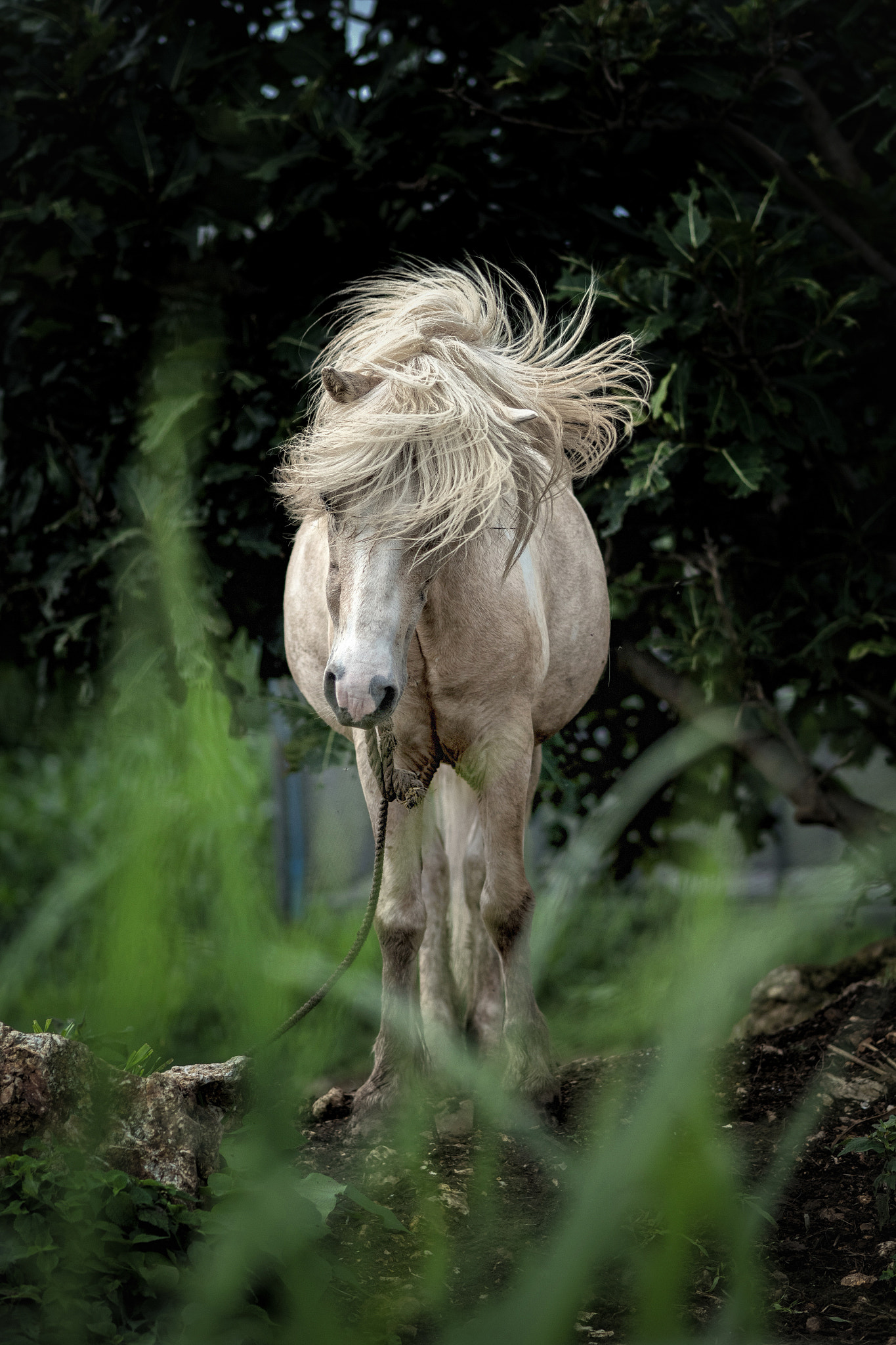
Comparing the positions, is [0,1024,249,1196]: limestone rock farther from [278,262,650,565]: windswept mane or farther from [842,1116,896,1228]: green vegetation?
[842,1116,896,1228]: green vegetation

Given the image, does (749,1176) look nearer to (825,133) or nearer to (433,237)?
(433,237)

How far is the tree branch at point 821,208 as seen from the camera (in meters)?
3.59

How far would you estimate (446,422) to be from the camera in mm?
2133

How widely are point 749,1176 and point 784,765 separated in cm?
192

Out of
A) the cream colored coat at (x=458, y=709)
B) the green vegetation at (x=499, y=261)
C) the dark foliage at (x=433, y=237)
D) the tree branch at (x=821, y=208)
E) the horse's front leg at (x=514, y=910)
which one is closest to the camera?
the cream colored coat at (x=458, y=709)

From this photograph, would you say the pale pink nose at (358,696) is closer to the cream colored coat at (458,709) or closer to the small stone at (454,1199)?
the cream colored coat at (458,709)

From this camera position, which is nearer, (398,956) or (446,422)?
(446,422)

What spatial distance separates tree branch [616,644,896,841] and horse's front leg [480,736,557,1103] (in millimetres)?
1300

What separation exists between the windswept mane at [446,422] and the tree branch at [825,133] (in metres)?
1.70

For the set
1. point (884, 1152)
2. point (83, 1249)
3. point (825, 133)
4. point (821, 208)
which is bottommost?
point (884, 1152)

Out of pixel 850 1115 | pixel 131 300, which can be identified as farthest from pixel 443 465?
pixel 131 300

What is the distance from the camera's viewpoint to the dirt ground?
5.88 ft

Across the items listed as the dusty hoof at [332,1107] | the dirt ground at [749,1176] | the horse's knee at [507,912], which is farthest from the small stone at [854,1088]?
the dusty hoof at [332,1107]

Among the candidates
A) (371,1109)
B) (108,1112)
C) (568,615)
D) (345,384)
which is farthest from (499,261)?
(108,1112)
